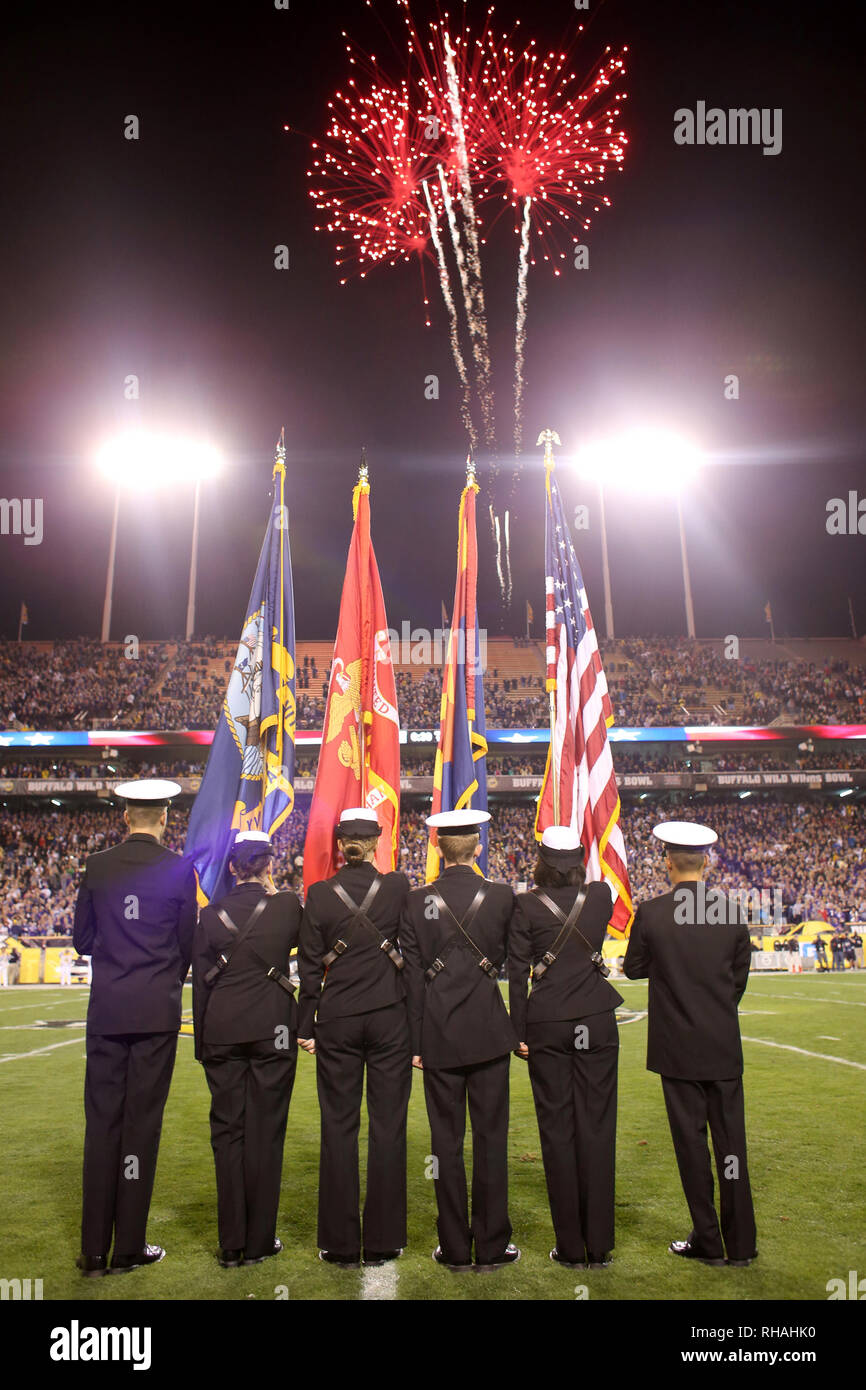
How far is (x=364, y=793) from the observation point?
27.8ft

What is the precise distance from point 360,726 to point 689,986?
446cm

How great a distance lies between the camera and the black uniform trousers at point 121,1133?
15.1 ft

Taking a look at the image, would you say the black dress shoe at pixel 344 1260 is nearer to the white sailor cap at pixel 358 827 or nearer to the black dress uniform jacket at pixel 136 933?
the black dress uniform jacket at pixel 136 933

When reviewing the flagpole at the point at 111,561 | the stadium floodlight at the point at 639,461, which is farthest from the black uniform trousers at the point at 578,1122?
the flagpole at the point at 111,561

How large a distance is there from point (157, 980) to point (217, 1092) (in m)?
0.69

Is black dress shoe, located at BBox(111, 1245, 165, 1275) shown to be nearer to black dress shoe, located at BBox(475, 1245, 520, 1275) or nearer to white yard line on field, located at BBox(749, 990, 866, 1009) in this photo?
black dress shoe, located at BBox(475, 1245, 520, 1275)

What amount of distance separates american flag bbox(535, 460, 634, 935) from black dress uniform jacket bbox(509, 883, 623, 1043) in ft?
9.52

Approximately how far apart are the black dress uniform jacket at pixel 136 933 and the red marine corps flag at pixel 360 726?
267 centimetres

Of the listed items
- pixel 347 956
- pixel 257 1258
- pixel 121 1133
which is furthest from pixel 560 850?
pixel 121 1133

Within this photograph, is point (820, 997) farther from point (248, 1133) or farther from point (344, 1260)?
point (248, 1133)

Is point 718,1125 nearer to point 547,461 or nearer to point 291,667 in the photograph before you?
point 291,667

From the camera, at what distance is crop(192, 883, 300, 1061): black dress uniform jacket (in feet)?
15.9

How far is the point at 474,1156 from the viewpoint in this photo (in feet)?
15.3
